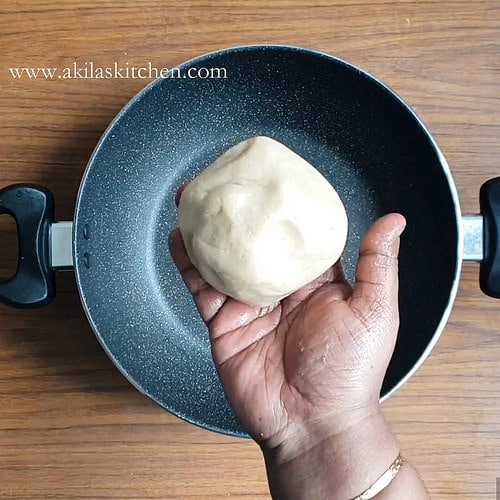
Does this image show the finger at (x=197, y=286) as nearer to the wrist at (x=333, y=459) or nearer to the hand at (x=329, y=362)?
the hand at (x=329, y=362)

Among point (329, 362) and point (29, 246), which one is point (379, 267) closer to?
point (329, 362)

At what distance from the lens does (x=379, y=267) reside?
69 cm

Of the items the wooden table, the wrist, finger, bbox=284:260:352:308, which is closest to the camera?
the wrist

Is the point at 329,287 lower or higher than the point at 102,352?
higher

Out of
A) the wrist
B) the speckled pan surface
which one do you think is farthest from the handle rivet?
the wrist

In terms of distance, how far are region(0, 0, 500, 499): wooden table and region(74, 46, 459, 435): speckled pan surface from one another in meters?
0.04

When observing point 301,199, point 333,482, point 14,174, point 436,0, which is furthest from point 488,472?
point 14,174

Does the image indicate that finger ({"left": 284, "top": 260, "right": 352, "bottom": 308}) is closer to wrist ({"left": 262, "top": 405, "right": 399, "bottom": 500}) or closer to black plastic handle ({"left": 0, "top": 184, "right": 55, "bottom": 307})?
wrist ({"left": 262, "top": 405, "right": 399, "bottom": 500})

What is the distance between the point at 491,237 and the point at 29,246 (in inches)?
22.2

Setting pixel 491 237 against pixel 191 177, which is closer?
pixel 491 237

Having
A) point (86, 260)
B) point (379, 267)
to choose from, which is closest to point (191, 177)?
point (86, 260)

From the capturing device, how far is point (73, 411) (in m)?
0.91

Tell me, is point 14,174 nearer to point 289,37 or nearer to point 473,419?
point 289,37

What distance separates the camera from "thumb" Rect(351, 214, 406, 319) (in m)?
0.69
